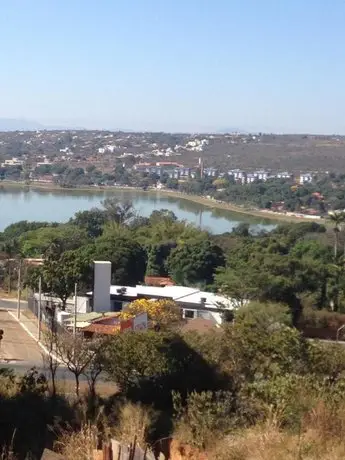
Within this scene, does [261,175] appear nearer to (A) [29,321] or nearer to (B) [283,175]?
(B) [283,175]

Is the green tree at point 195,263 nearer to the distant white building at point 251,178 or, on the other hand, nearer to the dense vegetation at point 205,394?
the dense vegetation at point 205,394

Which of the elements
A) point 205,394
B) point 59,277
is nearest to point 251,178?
point 59,277

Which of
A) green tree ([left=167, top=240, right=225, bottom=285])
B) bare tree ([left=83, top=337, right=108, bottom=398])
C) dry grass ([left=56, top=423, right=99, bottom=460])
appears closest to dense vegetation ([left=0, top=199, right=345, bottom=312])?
green tree ([left=167, top=240, right=225, bottom=285])

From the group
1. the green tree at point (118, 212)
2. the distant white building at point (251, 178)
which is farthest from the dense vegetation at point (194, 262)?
the distant white building at point (251, 178)

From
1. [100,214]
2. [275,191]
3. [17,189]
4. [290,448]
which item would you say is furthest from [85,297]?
[17,189]

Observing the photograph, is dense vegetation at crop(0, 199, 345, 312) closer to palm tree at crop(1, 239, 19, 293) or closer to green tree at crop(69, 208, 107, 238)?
palm tree at crop(1, 239, 19, 293)

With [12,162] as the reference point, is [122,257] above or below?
above
